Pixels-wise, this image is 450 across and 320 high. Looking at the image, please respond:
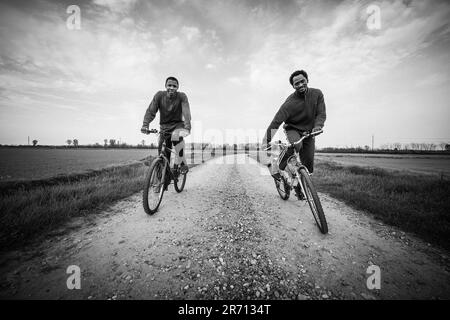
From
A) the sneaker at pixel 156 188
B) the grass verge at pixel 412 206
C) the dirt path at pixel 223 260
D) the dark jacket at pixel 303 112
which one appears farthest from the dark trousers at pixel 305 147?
the sneaker at pixel 156 188

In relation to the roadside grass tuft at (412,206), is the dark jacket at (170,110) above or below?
above

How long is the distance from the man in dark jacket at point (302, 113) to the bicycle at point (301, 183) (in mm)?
318

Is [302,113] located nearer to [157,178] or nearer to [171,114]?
[171,114]

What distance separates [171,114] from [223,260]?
377 centimetres

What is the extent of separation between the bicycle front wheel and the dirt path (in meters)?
0.16

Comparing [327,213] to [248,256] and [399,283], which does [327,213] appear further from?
[248,256]

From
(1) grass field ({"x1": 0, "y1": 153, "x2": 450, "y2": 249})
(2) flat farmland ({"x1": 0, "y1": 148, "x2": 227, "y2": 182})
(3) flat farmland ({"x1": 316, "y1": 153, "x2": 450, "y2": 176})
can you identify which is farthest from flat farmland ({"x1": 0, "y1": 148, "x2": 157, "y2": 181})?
(3) flat farmland ({"x1": 316, "y1": 153, "x2": 450, "y2": 176})

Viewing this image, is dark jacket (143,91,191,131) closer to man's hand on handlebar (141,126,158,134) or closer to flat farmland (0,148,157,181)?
man's hand on handlebar (141,126,158,134)

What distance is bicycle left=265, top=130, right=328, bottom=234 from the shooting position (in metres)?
2.77

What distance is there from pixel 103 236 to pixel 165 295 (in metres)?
1.67

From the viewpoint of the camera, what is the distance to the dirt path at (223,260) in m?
1.61

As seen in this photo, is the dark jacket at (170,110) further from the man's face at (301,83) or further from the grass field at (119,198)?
the man's face at (301,83)

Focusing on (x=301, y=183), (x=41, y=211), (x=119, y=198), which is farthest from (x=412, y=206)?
(x=41, y=211)
